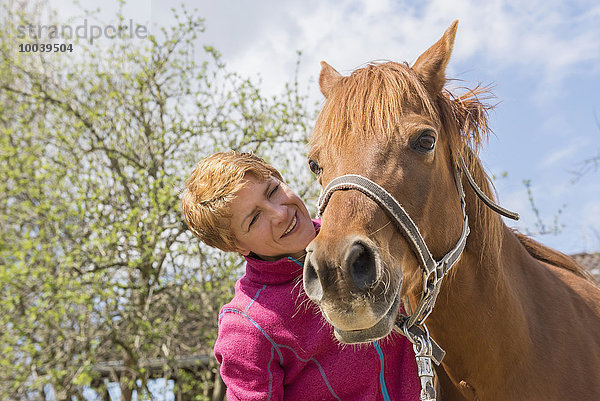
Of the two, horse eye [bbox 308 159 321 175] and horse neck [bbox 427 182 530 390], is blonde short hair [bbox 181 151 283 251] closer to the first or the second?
horse eye [bbox 308 159 321 175]

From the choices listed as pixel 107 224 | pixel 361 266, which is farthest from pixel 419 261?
pixel 107 224

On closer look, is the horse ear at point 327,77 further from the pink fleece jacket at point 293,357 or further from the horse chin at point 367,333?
the horse chin at point 367,333

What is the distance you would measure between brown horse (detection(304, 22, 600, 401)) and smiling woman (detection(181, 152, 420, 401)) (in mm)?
257

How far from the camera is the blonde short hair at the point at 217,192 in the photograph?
212 centimetres

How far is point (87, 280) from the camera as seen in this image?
689 centimetres

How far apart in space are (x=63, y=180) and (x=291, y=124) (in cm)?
327

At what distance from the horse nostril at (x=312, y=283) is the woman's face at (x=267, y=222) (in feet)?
2.06

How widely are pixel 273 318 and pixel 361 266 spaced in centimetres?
64

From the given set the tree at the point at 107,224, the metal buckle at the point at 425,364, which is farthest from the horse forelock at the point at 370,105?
the tree at the point at 107,224

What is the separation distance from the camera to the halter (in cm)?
168

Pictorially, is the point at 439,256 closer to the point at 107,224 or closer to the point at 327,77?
the point at 327,77

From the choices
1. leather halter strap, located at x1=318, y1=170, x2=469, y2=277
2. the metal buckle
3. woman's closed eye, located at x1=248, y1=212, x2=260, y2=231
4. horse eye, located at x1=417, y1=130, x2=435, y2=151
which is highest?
horse eye, located at x1=417, y1=130, x2=435, y2=151

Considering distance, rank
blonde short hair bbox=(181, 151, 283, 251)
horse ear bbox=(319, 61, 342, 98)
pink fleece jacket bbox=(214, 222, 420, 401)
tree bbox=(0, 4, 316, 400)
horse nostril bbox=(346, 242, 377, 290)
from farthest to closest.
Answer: tree bbox=(0, 4, 316, 400) < horse ear bbox=(319, 61, 342, 98) < blonde short hair bbox=(181, 151, 283, 251) < pink fleece jacket bbox=(214, 222, 420, 401) < horse nostril bbox=(346, 242, 377, 290)

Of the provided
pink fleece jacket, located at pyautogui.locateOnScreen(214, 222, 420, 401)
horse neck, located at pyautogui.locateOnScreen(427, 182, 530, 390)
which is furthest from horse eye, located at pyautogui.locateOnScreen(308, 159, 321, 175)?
horse neck, located at pyautogui.locateOnScreen(427, 182, 530, 390)
